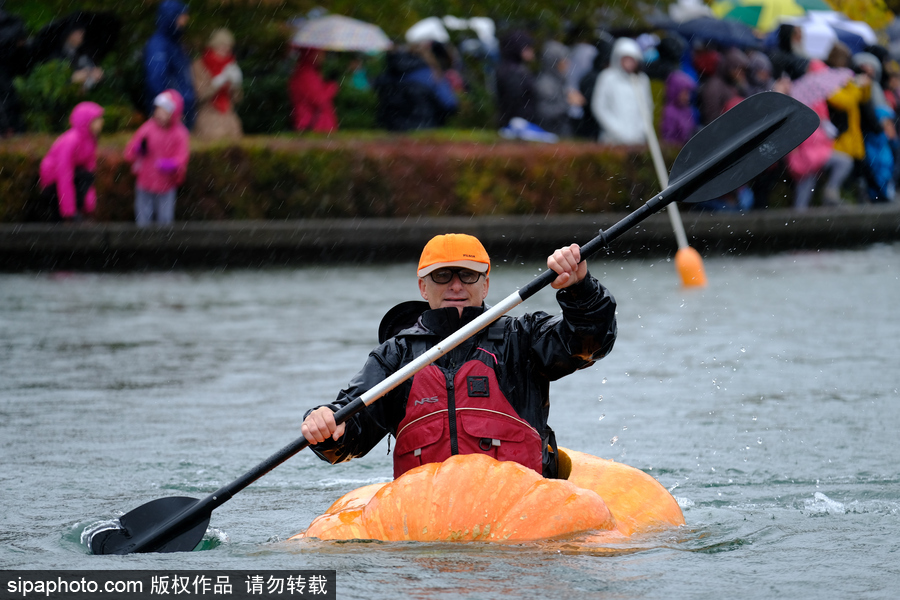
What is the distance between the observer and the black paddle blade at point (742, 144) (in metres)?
5.74

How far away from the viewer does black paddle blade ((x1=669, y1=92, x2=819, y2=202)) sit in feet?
18.8

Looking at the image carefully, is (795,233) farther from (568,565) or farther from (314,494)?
(568,565)

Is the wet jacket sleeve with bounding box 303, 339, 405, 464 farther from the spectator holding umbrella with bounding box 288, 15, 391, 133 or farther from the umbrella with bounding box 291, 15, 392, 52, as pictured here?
the spectator holding umbrella with bounding box 288, 15, 391, 133

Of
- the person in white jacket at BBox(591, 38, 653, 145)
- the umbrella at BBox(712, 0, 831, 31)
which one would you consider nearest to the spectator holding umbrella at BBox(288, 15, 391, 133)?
the person in white jacket at BBox(591, 38, 653, 145)

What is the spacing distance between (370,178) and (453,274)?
434 inches

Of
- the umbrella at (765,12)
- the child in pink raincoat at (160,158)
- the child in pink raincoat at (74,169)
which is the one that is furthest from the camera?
the umbrella at (765,12)

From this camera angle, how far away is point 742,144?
18.9 ft

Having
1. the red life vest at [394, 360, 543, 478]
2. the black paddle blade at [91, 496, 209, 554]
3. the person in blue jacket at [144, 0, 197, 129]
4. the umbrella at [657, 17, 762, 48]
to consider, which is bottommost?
the umbrella at [657, 17, 762, 48]

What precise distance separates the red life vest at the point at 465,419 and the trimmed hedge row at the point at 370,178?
1061cm

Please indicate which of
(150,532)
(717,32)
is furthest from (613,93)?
(150,532)

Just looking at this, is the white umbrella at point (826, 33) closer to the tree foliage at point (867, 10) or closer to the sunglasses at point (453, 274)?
the tree foliage at point (867, 10)

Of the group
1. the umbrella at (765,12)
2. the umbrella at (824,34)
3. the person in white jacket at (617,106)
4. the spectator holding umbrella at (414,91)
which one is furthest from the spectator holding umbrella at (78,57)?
the umbrella at (824,34)

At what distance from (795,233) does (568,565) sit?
42.6 feet

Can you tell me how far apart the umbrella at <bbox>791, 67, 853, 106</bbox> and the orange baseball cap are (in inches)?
473
